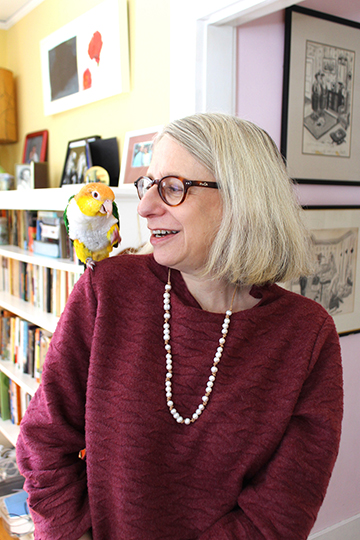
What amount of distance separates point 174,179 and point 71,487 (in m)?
0.66

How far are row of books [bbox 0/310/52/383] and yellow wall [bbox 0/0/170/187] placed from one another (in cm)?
81

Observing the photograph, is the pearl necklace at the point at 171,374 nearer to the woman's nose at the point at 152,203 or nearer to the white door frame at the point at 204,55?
the woman's nose at the point at 152,203

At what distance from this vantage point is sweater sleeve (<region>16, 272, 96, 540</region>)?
0.90 metres

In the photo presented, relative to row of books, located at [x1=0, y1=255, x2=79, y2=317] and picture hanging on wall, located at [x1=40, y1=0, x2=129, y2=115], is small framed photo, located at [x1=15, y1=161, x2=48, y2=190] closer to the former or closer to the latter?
picture hanging on wall, located at [x1=40, y1=0, x2=129, y2=115]

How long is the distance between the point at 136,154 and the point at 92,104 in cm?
52

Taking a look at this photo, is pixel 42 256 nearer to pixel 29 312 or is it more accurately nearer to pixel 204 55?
pixel 29 312

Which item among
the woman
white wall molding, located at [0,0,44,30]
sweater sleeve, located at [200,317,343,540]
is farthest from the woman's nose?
white wall molding, located at [0,0,44,30]

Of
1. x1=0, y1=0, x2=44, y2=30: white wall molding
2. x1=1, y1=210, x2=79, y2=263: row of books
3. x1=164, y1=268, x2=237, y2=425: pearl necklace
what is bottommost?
x1=164, y1=268, x2=237, y2=425: pearl necklace

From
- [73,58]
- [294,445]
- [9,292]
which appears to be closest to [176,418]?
[294,445]

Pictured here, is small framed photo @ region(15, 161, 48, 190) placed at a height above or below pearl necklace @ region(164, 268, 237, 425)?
above

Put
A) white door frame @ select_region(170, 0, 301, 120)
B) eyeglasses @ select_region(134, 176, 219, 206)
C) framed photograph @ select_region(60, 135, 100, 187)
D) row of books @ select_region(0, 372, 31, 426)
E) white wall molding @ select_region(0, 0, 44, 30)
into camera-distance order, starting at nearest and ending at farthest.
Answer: eyeglasses @ select_region(134, 176, 219, 206), white door frame @ select_region(170, 0, 301, 120), framed photograph @ select_region(60, 135, 100, 187), row of books @ select_region(0, 372, 31, 426), white wall molding @ select_region(0, 0, 44, 30)

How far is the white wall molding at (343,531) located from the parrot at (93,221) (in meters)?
1.55

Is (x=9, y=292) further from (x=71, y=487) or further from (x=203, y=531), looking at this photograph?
(x=203, y=531)

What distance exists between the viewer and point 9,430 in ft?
7.16
